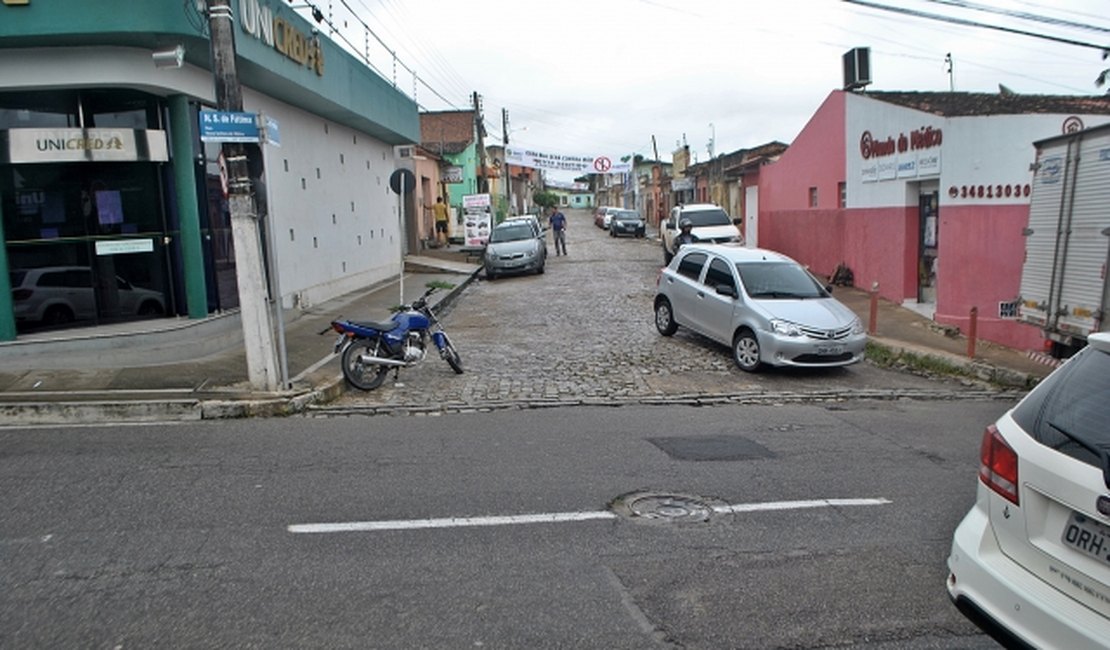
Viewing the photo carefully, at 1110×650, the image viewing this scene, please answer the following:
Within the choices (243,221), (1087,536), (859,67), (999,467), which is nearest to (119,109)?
(243,221)

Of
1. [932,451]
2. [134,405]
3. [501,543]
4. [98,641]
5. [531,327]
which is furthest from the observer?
[531,327]

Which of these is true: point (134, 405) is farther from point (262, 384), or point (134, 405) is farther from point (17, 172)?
point (17, 172)

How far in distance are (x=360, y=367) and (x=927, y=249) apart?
11514 mm

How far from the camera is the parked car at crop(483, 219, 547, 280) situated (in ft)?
80.2

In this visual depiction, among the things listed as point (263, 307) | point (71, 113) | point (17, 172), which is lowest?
point (263, 307)

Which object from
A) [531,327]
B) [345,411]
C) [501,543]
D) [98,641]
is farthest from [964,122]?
[98,641]

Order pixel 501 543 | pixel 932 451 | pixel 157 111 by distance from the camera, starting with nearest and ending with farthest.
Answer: pixel 501 543, pixel 932 451, pixel 157 111

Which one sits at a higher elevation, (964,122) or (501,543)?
(964,122)

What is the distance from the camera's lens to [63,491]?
6.12 metres

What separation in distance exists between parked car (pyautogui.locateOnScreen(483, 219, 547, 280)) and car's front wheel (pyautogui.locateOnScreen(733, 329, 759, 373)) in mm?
13344

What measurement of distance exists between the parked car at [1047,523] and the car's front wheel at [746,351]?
7757mm

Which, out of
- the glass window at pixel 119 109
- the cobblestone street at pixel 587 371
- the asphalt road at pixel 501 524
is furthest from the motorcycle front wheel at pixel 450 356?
the glass window at pixel 119 109

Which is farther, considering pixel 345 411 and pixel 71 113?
pixel 71 113

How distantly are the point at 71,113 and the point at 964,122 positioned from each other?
1377 centimetres
